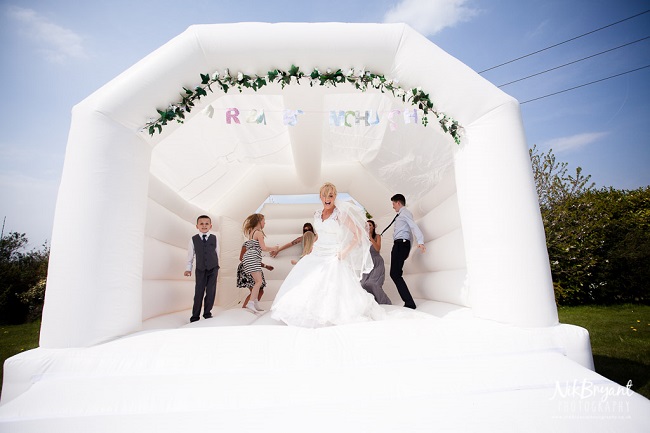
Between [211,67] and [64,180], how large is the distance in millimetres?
1431

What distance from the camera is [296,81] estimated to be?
119 inches

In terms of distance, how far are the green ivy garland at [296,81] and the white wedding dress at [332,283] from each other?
4.43ft

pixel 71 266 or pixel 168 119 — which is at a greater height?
pixel 168 119

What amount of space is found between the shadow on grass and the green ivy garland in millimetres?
2418

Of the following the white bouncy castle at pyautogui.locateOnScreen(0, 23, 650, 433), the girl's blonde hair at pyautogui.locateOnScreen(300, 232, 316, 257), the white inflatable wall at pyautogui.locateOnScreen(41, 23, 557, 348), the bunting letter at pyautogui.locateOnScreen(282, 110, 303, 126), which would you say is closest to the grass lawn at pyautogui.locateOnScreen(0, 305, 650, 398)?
the white bouncy castle at pyautogui.locateOnScreen(0, 23, 650, 433)

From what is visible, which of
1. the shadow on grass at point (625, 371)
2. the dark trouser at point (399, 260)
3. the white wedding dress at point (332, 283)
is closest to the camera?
the shadow on grass at point (625, 371)

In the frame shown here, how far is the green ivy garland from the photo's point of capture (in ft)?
9.45

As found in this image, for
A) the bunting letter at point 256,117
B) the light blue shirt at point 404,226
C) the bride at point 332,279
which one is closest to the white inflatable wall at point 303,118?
the bunting letter at point 256,117

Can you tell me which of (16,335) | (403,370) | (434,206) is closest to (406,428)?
(403,370)

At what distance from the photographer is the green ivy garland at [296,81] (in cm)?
288

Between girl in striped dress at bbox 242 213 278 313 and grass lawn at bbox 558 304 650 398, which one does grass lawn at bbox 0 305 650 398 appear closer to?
grass lawn at bbox 558 304 650 398

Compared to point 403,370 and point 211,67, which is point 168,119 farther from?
point 403,370

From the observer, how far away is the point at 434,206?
14.9ft

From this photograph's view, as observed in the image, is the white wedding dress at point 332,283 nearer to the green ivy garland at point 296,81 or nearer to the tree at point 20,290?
the green ivy garland at point 296,81
